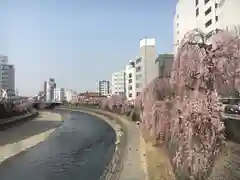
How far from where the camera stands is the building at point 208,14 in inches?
838

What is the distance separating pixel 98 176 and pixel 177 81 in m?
7.02

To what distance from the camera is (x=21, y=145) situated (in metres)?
20.4

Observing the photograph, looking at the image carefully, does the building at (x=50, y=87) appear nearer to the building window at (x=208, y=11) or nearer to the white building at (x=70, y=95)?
the white building at (x=70, y=95)

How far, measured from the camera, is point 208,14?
27.3m

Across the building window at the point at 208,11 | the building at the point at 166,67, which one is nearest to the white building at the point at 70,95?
the building window at the point at 208,11

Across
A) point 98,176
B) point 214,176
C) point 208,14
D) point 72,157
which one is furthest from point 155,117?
point 208,14

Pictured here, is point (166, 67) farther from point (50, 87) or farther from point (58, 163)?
point (50, 87)

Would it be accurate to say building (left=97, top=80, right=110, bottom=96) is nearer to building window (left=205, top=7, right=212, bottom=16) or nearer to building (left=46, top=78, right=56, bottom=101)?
building (left=46, top=78, right=56, bottom=101)

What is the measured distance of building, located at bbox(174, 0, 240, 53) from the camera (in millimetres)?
21281

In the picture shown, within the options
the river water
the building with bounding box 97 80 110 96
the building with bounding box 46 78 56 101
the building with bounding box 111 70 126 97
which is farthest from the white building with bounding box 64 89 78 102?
the river water

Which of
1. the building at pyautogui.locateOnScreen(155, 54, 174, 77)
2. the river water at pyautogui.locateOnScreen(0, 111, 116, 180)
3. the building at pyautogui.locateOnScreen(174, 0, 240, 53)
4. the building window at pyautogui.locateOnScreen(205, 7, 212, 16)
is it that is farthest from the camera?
the building window at pyautogui.locateOnScreen(205, 7, 212, 16)

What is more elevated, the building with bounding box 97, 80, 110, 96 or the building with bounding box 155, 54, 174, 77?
the building with bounding box 97, 80, 110, 96

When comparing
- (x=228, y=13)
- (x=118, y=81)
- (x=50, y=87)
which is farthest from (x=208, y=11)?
(x=118, y=81)

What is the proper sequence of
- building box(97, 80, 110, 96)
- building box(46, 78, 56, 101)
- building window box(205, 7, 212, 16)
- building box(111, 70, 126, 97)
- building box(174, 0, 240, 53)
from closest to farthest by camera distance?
building box(174, 0, 240, 53)
building window box(205, 7, 212, 16)
building box(46, 78, 56, 101)
building box(111, 70, 126, 97)
building box(97, 80, 110, 96)
